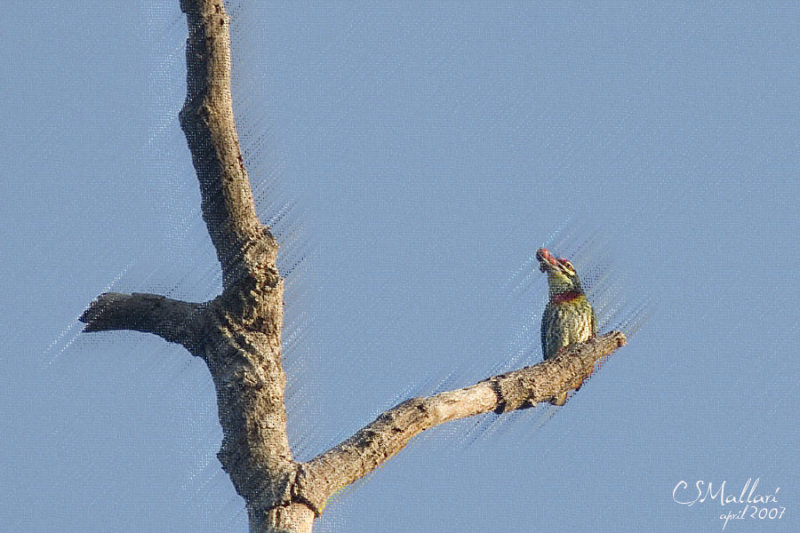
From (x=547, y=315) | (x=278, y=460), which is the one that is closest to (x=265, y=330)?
(x=278, y=460)

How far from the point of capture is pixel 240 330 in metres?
3.94

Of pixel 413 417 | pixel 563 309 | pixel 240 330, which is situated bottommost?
pixel 240 330

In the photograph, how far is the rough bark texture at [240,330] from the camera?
12.0ft

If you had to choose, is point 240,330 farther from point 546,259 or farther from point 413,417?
point 546,259

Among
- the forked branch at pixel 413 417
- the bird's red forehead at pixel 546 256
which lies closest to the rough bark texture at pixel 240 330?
the forked branch at pixel 413 417

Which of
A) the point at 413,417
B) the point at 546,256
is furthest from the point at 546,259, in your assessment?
the point at 413,417

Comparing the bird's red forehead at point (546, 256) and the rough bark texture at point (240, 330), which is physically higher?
the bird's red forehead at point (546, 256)

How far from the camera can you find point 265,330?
395 cm

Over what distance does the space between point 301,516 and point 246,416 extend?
18.0 inches

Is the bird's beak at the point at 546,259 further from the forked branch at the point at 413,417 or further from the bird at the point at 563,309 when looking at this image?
the forked branch at the point at 413,417

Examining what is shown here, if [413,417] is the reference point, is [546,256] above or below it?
above

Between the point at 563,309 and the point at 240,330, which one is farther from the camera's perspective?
the point at 563,309

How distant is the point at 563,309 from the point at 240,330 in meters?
5.11

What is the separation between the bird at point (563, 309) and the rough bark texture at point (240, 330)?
14.6ft
